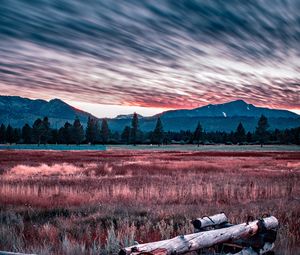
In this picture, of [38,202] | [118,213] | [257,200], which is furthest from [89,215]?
[257,200]

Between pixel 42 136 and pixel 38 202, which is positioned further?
pixel 42 136

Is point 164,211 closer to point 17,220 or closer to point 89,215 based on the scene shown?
point 89,215

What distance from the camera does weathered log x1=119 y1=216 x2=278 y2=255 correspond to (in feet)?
15.2

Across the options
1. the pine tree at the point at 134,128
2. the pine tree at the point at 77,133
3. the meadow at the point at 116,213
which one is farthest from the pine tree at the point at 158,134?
the meadow at the point at 116,213

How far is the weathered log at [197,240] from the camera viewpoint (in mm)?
4645

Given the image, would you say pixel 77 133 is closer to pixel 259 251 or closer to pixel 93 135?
pixel 93 135

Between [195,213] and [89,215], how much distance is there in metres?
3.48

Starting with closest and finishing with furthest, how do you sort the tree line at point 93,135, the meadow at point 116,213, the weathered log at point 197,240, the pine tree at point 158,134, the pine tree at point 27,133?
the weathered log at point 197,240
the meadow at point 116,213
the tree line at point 93,135
the pine tree at point 27,133
the pine tree at point 158,134

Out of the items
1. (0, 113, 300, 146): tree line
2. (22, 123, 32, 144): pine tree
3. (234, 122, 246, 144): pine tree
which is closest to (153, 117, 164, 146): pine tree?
(0, 113, 300, 146): tree line

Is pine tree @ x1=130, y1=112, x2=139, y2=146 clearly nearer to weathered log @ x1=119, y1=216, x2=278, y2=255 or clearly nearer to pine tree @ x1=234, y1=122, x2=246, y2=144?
pine tree @ x1=234, y1=122, x2=246, y2=144

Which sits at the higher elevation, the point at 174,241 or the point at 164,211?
the point at 174,241

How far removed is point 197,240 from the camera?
18.3 ft

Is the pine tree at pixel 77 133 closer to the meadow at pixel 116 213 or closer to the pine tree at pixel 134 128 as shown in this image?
the pine tree at pixel 134 128

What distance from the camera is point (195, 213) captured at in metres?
12.3
